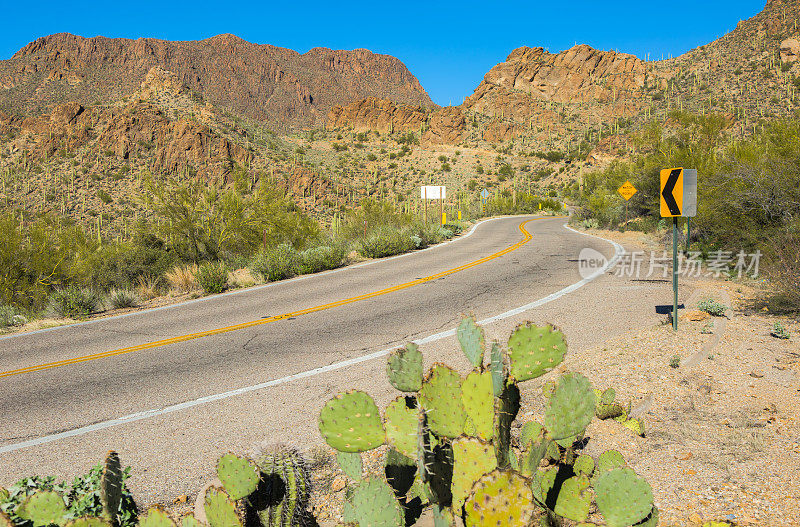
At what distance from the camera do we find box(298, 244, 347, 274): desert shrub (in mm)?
13148

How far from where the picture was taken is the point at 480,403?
7.59 ft

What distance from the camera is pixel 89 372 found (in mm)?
6043

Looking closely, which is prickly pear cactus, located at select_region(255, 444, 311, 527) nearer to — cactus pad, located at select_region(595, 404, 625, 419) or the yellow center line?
cactus pad, located at select_region(595, 404, 625, 419)

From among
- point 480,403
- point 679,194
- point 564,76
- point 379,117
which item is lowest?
point 480,403

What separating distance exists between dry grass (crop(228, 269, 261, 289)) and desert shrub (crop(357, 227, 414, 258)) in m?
4.18

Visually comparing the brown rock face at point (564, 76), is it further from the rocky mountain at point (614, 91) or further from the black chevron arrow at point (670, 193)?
the black chevron arrow at point (670, 193)

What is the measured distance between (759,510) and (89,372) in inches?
262

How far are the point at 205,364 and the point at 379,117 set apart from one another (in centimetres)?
9711

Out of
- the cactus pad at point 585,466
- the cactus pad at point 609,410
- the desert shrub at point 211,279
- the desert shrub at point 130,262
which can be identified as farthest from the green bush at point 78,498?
the desert shrub at point 130,262

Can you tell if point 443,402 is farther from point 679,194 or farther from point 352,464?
point 679,194

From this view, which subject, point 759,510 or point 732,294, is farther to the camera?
point 732,294

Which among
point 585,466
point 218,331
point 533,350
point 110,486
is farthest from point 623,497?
point 218,331

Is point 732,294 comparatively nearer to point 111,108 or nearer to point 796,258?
point 796,258

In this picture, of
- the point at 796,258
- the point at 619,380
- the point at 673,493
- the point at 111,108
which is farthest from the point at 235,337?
the point at 111,108
